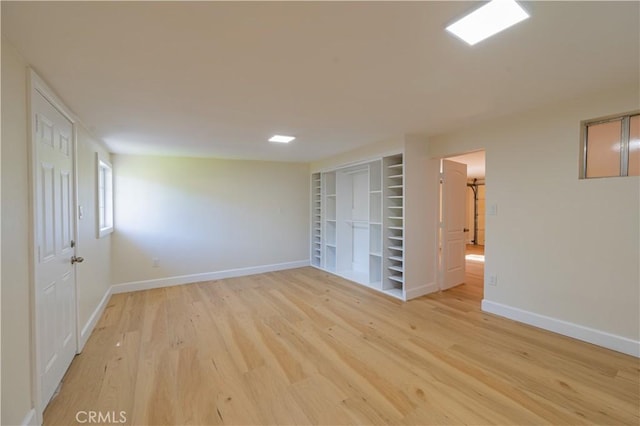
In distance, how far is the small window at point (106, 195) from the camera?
372 centimetres

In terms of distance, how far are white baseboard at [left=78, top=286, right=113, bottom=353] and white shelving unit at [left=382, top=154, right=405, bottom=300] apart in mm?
3722

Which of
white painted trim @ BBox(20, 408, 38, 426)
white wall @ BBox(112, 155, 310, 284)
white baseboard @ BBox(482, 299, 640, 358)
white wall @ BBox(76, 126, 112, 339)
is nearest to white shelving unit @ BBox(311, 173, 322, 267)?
white wall @ BBox(112, 155, 310, 284)

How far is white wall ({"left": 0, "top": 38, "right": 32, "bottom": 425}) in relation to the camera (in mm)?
1434

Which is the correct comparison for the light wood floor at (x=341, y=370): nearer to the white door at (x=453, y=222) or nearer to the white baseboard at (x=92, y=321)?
the white baseboard at (x=92, y=321)

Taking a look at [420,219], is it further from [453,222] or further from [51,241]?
[51,241]

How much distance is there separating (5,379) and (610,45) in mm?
4034

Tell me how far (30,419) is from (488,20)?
139 inches

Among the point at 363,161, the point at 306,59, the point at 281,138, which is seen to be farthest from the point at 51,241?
the point at 363,161

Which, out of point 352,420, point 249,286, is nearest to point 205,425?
point 352,420

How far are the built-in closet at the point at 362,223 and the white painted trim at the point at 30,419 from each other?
3782mm

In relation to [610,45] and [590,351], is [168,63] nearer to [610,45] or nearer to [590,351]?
[610,45]

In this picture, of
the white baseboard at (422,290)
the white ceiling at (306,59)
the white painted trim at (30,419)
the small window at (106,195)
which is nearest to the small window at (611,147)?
the white ceiling at (306,59)

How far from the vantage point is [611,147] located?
255 cm

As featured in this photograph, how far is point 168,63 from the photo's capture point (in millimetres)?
1820
